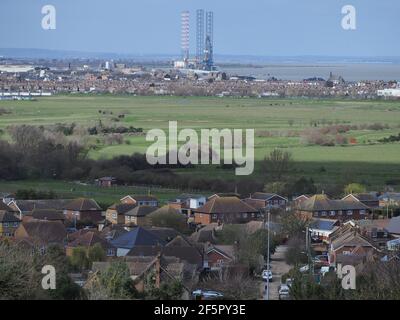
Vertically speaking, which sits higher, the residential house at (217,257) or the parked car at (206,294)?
the parked car at (206,294)

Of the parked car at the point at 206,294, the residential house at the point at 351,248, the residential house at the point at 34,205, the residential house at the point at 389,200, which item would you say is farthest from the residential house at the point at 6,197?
the parked car at the point at 206,294

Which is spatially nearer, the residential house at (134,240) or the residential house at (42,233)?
the residential house at (134,240)

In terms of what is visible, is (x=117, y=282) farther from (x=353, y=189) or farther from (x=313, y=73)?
(x=313, y=73)

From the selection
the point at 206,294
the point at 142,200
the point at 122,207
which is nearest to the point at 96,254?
the point at 206,294

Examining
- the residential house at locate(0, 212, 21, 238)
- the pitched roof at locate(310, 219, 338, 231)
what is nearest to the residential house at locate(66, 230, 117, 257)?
the residential house at locate(0, 212, 21, 238)

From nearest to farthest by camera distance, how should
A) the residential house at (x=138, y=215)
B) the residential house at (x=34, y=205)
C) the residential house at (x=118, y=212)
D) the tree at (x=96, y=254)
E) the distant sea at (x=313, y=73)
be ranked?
the tree at (x=96, y=254), the residential house at (x=138, y=215), the residential house at (x=118, y=212), the residential house at (x=34, y=205), the distant sea at (x=313, y=73)

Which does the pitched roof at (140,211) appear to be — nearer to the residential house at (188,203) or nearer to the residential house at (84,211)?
the residential house at (84,211)

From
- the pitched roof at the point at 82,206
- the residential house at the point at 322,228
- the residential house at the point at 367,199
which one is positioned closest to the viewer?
the residential house at the point at 322,228
